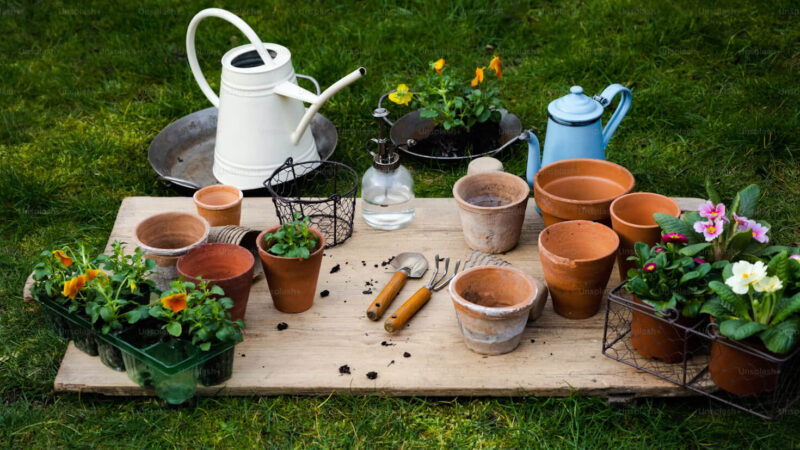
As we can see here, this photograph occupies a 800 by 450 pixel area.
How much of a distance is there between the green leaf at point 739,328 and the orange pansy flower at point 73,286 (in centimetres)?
167

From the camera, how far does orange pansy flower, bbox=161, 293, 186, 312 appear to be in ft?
6.86

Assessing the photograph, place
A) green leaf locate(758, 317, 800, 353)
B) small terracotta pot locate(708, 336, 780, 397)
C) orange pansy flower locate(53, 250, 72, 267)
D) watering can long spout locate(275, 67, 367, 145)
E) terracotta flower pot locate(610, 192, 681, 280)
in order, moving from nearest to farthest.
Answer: green leaf locate(758, 317, 800, 353) → small terracotta pot locate(708, 336, 780, 397) → orange pansy flower locate(53, 250, 72, 267) → terracotta flower pot locate(610, 192, 681, 280) → watering can long spout locate(275, 67, 367, 145)

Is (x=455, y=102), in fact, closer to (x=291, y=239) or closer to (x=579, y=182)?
(x=579, y=182)

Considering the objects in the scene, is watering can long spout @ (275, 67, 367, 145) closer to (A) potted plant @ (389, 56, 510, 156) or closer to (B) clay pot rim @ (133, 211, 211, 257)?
(A) potted plant @ (389, 56, 510, 156)

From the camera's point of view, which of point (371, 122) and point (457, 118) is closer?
point (457, 118)

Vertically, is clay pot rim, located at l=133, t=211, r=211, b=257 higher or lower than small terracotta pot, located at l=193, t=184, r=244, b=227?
higher

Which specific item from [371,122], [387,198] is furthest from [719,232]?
[371,122]

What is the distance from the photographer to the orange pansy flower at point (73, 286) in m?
2.16

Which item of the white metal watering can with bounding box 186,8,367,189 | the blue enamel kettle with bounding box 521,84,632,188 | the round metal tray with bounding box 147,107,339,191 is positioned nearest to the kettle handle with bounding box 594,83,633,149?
the blue enamel kettle with bounding box 521,84,632,188

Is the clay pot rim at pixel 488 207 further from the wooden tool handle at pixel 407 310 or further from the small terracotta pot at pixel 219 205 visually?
the small terracotta pot at pixel 219 205

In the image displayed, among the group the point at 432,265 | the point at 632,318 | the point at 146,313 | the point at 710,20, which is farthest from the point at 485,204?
the point at 710,20

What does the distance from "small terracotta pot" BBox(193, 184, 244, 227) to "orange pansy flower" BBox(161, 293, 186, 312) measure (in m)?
0.60

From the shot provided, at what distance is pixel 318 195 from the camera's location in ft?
11.0

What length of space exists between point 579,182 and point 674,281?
68 cm
